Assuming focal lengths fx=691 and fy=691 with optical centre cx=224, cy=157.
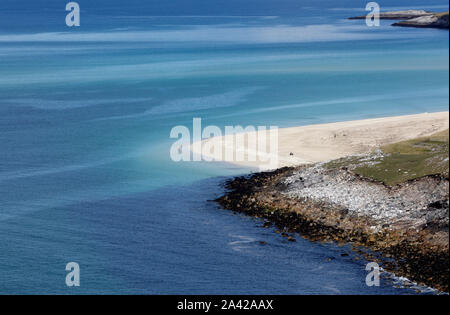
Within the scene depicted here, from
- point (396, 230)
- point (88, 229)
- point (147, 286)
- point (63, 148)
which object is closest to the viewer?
point (147, 286)

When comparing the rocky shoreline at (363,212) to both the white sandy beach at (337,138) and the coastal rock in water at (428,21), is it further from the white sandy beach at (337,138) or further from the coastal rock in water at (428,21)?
the coastal rock in water at (428,21)

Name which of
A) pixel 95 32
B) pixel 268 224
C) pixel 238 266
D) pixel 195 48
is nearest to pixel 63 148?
pixel 268 224

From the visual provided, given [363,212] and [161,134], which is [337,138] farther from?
[363,212]

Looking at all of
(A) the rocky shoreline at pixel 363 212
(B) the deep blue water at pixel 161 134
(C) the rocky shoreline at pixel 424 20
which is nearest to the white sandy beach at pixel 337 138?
(B) the deep blue water at pixel 161 134

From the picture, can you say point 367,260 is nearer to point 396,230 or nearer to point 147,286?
point 396,230

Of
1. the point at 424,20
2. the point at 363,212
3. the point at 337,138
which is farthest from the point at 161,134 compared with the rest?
the point at 424,20

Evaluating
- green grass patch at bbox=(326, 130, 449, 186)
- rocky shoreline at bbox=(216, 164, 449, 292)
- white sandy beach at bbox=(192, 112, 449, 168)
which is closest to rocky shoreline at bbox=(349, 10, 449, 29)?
white sandy beach at bbox=(192, 112, 449, 168)
